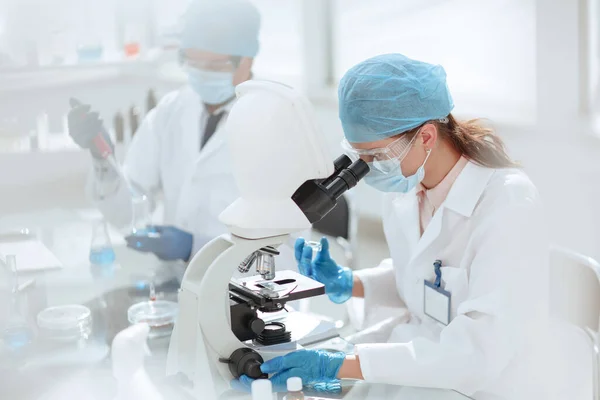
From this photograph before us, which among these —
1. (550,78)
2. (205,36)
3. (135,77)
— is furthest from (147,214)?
(135,77)

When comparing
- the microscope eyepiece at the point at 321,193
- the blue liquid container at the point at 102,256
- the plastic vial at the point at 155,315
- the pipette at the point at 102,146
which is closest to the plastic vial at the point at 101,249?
the blue liquid container at the point at 102,256

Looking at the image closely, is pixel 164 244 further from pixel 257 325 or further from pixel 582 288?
pixel 582 288

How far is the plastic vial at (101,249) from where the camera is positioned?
2.14 metres

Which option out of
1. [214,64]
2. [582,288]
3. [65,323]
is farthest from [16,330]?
[582,288]

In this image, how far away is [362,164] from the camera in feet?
4.63

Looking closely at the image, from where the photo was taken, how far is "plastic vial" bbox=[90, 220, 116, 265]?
2.14m

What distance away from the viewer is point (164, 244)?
2.19 meters

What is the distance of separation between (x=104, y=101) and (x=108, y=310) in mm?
2866

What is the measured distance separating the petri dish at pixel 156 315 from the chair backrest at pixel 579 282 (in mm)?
990

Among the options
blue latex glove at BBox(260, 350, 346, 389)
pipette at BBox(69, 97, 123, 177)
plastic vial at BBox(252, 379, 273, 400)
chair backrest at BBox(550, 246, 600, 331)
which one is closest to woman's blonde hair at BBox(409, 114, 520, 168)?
chair backrest at BBox(550, 246, 600, 331)

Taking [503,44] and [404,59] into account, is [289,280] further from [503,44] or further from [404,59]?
[503,44]

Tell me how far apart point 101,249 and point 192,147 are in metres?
0.58

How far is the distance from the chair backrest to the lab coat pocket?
1.24ft

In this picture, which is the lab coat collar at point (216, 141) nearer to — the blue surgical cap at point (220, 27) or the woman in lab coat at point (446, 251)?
the blue surgical cap at point (220, 27)
